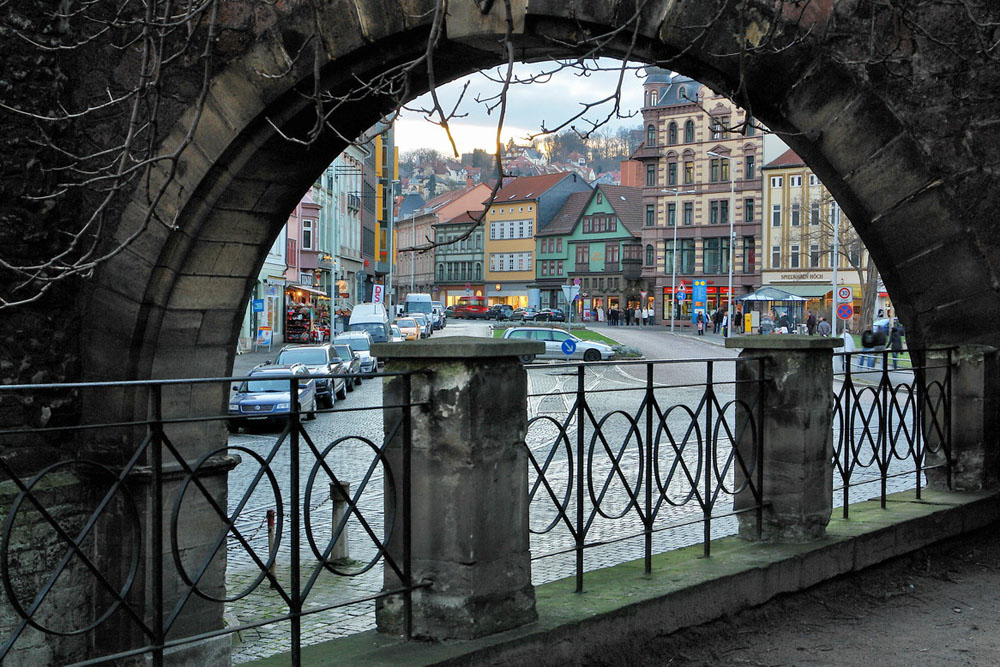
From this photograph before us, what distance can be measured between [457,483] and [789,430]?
2212 millimetres

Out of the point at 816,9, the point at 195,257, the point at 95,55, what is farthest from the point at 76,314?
the point at 816,9

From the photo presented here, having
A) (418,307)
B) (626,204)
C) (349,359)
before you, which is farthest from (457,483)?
(626,204)

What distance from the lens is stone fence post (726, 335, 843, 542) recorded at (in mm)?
5504

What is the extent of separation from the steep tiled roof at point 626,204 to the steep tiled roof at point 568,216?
323 centimetres

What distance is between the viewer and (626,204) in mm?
93125

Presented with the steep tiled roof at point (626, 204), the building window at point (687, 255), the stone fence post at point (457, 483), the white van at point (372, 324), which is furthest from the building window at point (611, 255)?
the stone fence post at point (457, 483)

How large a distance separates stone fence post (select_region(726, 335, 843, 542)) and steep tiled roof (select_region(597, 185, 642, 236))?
8506 centimetres

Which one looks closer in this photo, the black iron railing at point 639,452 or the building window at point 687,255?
the black iron railing at point 639,452

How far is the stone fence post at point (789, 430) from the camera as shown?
5.50m

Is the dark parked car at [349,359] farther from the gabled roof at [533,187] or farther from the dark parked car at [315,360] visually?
the gabled roof at [533,187]

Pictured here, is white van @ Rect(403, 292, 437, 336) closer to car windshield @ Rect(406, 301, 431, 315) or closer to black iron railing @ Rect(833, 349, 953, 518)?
car windshield @ Rect(406, 301, 431, 315)

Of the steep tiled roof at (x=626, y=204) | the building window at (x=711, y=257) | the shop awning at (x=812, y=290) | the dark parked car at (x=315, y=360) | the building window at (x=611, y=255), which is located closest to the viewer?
the dark parked car at (x=315, y=360)

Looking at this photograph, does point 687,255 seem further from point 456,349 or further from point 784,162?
point 456,349

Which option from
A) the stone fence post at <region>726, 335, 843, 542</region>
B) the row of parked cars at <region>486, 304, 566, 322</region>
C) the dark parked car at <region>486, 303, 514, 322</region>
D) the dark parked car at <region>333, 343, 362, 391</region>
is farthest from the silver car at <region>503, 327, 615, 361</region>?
the dark parked car at <region>486, 303, 514, 322</region>
